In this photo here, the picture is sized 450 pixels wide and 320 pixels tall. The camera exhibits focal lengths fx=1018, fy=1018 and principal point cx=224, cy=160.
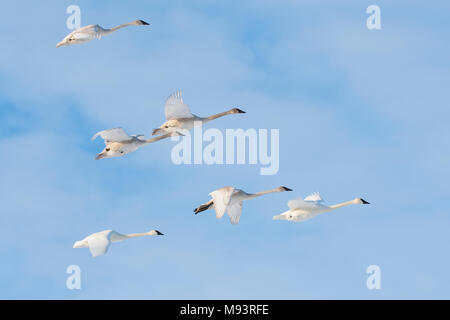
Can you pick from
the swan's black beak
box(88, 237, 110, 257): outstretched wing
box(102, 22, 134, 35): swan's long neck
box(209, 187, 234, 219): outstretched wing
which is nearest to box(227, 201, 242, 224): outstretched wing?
the swan's black beak

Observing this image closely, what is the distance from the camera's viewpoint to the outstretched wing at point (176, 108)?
39.7m

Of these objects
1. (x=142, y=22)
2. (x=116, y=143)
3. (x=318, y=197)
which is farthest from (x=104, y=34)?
(x=318, y=197)

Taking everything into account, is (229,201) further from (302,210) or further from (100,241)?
(100,241)

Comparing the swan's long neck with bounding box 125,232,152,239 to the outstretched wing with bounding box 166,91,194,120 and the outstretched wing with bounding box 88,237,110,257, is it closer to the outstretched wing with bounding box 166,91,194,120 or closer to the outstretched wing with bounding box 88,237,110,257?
the outstretched wing with bounding box 88,237,110,257

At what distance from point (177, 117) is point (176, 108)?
2.05ft

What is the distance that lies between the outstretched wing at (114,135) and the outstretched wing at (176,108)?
6.09 ft

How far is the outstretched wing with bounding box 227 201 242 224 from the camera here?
38.8 metres

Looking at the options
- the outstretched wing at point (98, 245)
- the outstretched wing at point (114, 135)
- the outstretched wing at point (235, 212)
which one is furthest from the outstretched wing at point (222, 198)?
the outstretched wing at point (114, 135)

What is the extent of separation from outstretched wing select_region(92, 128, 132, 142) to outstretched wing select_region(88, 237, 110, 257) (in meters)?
4.16

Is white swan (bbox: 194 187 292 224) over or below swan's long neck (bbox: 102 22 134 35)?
below

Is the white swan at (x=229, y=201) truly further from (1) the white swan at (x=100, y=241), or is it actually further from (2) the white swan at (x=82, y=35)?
(2) the white swan at (x=82, y=35)

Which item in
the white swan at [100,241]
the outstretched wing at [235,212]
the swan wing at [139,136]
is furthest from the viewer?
the swan wing at [139,136]
